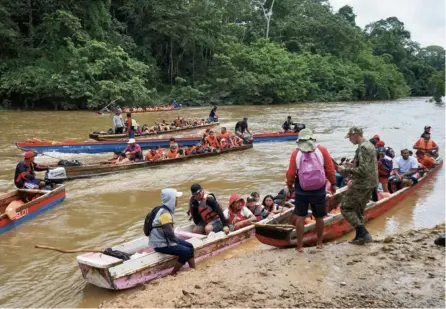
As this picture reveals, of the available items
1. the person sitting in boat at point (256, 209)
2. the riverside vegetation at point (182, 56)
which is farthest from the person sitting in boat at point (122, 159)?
the riverside vegetation at point (182, 56)

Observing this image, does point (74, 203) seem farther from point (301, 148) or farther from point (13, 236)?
point (301, 148)

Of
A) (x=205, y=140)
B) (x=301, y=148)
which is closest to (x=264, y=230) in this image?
(x=301, y=148)

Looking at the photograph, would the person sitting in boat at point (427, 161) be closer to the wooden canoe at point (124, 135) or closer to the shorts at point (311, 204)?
the shorts at point (311, 204)

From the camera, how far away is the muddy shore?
4.34 m

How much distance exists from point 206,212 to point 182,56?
4029 centimetres

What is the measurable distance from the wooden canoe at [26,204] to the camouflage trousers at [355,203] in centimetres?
603

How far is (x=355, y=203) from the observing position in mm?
5988

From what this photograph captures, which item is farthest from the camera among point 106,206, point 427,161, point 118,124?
point 118,124

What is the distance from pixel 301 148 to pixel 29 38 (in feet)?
114

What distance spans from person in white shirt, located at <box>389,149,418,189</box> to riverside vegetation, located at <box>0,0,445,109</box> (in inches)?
1034

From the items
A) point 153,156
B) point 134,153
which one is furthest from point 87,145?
point 153,156

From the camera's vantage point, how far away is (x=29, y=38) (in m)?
34.9

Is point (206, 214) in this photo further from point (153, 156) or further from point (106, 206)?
point (153, 156)

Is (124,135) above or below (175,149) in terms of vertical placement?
above
